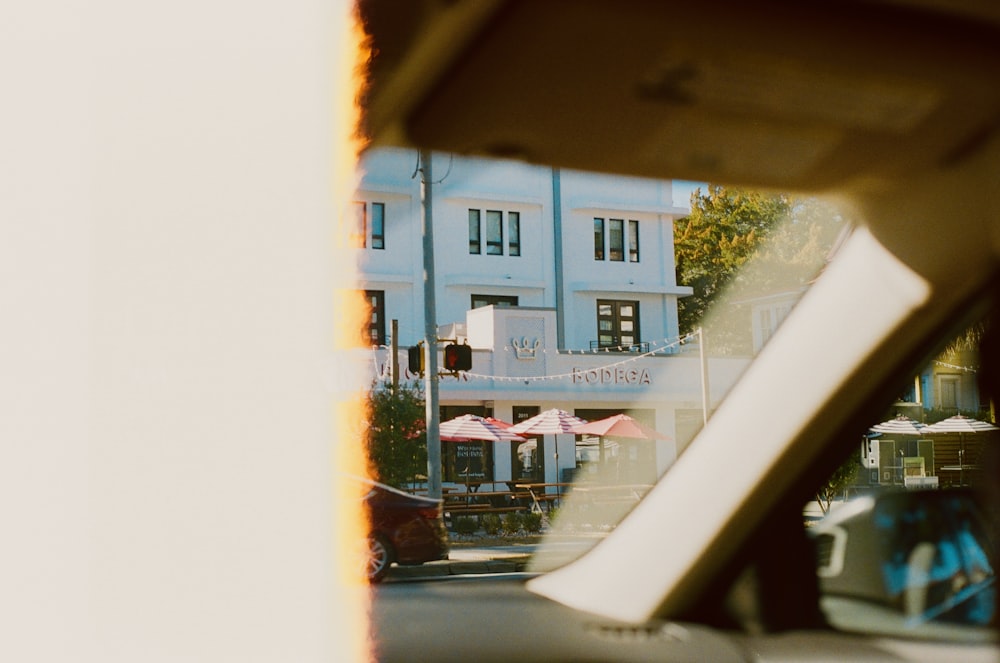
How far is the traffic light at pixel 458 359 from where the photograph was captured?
6750mm

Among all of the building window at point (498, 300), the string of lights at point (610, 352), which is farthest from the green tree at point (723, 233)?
the building window at point (498, 300)

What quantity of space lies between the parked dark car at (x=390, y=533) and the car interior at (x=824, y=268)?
1.85ft

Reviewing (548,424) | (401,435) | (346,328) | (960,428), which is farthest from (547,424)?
(960,428)

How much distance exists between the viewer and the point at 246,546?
1801 mm

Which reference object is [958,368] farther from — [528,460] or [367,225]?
[528,460]

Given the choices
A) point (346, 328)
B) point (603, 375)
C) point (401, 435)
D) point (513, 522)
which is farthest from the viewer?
point (401, 435)

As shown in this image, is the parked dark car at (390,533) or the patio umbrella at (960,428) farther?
the parked dark car at (390,533)

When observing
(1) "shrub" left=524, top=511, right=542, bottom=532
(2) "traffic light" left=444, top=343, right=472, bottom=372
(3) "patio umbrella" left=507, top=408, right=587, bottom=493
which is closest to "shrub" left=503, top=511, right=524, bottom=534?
(1) "shrub" left=524, top=511, right=542, bottom=532

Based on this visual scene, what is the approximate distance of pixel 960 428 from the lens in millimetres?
1602

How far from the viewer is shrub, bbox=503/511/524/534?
6354mm

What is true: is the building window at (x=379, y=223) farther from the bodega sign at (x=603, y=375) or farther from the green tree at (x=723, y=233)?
the bodega sign at (x=603, y=375)

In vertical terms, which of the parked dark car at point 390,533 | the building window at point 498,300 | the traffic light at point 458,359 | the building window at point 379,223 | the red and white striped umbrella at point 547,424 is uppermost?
the building window at point 498,300

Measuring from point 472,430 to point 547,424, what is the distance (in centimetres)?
239

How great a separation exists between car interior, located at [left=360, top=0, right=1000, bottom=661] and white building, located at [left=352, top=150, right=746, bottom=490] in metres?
0.09
